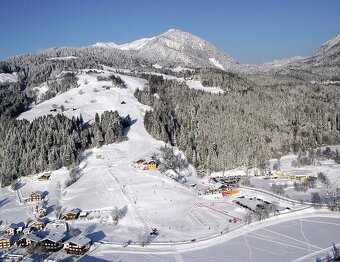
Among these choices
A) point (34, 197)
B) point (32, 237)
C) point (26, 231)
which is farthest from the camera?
point (34, 197)

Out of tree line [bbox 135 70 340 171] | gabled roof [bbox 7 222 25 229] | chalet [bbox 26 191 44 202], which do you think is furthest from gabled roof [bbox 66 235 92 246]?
tree line [bbox 135 70 340 171]

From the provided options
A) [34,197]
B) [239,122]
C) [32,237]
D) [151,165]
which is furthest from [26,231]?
[239,122]

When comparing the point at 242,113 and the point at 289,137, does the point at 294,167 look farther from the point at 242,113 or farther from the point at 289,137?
the point at 242,113

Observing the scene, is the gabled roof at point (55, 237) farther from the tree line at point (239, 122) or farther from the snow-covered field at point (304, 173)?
the tree line at point (239, 122)

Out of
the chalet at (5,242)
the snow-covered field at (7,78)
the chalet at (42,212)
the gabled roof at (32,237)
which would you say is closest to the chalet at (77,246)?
the gabled roof at (32,237)

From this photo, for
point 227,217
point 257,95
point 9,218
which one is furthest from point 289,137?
point 9,218

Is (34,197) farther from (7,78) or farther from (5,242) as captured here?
(7,78)
